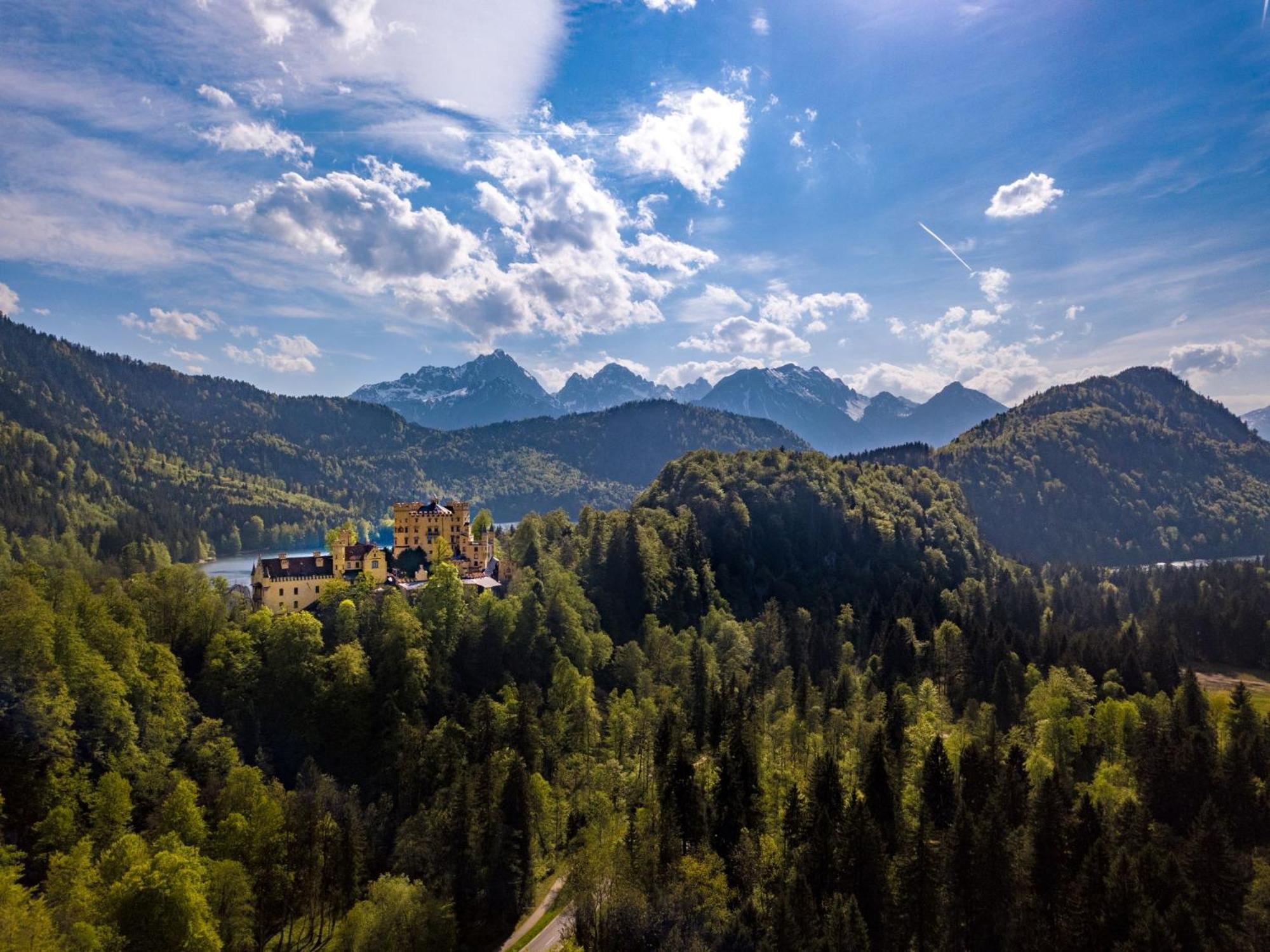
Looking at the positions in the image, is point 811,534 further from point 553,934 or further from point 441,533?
point 553,934

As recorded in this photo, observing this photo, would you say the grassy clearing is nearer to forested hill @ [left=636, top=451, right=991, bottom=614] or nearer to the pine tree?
forested hill @ [left=636, top=451, right=991, bottom=614]

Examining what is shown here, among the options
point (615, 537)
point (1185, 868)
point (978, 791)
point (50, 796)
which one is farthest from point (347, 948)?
point (615, 537)

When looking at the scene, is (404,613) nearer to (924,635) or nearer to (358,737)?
(358,737)

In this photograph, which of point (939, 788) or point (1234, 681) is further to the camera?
point (1234, 681)

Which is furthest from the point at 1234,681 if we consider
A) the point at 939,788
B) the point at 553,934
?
the point at 553,934

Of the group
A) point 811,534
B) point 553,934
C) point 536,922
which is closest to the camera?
point 553,934

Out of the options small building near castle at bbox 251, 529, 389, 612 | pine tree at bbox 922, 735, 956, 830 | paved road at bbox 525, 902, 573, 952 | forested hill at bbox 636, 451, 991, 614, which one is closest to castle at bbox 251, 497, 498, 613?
small building near castle at bbox 251, 529, 389, 612
